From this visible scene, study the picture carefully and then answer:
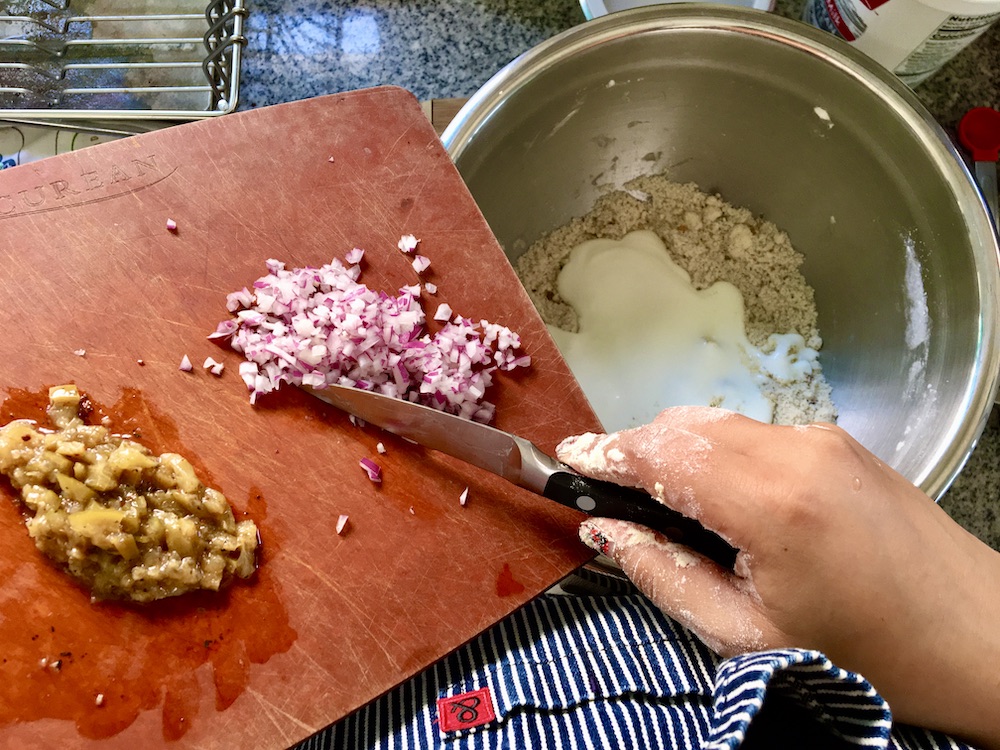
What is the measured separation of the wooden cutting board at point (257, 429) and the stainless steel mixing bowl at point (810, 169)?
0.66 ft

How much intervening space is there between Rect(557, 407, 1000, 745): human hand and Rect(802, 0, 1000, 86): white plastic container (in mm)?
682

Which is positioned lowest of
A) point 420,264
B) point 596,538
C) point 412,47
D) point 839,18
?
point 596,538

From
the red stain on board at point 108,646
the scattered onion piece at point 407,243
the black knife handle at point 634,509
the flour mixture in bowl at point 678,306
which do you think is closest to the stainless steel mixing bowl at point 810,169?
the flour mixture in bowl at point 678,306

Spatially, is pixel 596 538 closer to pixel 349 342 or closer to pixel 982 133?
pixel 349 342

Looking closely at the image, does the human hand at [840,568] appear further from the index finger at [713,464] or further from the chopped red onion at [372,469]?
the chopped red onion at [372,469]

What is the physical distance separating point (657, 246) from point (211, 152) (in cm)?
80

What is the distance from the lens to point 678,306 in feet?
4.48

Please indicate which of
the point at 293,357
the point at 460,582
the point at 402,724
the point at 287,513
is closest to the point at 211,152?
the point at 293,357

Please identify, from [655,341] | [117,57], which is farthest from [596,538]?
[117,57]

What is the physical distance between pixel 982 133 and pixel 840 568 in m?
0.99

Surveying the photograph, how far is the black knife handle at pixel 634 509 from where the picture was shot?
0.85 meters

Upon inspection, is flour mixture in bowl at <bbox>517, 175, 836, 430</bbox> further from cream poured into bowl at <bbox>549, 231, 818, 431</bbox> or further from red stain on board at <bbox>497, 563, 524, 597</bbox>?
red stain on board at <bbox>497, 563, 524, 597</bbox>

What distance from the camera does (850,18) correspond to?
117cm

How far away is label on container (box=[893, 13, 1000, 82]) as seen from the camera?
3.42ft
